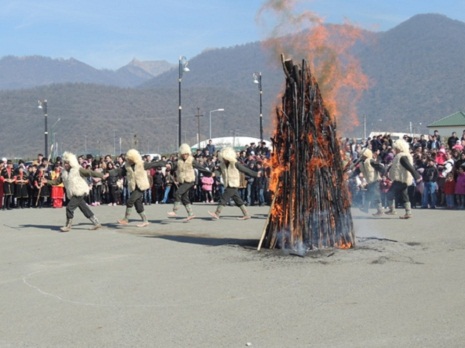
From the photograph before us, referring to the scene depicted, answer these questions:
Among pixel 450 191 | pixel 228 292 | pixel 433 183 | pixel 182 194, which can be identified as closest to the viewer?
pixel 228 292

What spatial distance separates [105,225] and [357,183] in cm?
869

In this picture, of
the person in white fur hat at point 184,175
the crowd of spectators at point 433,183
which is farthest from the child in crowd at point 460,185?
the person in white fur hat at point 184,175

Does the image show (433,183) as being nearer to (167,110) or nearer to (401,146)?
(401,146)

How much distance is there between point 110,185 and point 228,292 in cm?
1794

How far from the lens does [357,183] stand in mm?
22891

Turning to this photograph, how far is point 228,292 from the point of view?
29.9ft

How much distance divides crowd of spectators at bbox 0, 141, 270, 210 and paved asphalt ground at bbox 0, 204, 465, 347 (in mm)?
10319

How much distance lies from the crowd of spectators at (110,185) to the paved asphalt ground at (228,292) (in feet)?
33.9

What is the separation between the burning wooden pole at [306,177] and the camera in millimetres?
11930

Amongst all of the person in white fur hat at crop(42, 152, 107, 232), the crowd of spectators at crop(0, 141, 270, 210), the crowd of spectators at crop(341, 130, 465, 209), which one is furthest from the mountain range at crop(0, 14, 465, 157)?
the person in white fur hat at crop(42, 152, 107, 232)

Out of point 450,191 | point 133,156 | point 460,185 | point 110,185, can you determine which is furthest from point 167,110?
point 133,156

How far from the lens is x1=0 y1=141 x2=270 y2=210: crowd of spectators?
2522cm

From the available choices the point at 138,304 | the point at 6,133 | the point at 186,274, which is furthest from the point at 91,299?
the point at 6,133

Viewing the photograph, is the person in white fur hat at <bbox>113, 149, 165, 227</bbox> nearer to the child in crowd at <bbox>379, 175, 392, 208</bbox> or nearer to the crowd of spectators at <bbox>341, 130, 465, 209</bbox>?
the crowd of spectators at <bbox>341, 130, 465, 209</bbox>
